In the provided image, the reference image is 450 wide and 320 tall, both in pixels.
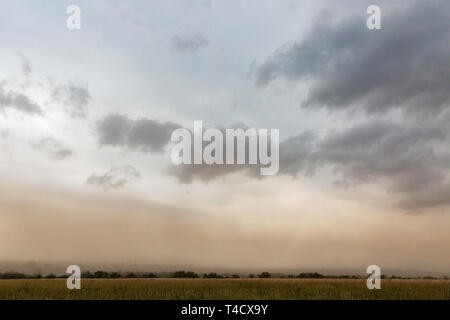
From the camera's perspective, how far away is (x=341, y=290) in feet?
80.9

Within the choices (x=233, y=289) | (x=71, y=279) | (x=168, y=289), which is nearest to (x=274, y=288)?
(x=233, y=289)
